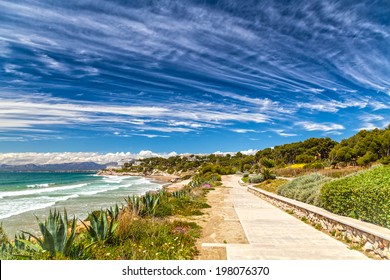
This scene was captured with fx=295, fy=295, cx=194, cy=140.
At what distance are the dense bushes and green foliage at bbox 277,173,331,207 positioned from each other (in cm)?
146

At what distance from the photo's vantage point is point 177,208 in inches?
459

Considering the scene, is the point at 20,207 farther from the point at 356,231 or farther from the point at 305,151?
the point at 305,151

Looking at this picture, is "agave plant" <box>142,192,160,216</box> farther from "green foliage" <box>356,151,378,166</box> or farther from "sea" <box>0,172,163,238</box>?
"green foliage" <box>356,151,378,166</box>

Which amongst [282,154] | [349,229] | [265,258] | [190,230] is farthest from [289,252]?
[282,154]

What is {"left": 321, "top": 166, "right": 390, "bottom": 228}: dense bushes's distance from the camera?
6.24 meters

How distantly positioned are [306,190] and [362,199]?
16.5 ft

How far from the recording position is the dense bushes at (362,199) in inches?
246

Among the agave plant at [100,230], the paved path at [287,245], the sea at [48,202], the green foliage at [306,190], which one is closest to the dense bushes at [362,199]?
the paved path at [287,245]

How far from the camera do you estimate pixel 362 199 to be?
6934mm

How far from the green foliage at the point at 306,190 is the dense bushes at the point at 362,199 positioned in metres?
1.46

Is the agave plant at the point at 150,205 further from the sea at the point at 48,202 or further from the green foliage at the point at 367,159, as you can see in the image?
the green foliage at the point at 367,159

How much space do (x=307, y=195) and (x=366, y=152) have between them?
3542 centimetres

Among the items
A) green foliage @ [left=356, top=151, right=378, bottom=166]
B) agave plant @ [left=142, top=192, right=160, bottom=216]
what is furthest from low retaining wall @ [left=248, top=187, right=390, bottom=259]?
green foliage @ [left=356, top=151, right=378, bottom=166]
